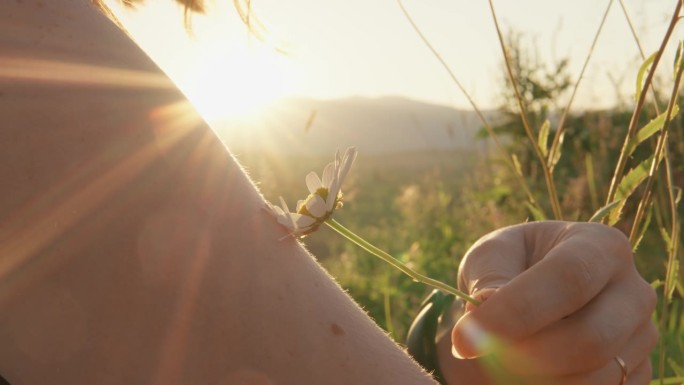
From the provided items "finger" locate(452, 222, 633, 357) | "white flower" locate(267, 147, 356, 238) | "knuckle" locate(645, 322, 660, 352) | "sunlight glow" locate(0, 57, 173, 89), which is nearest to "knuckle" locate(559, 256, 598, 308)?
"finger" locate(452, 222, 633, 357)

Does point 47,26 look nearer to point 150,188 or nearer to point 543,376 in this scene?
point 150,188

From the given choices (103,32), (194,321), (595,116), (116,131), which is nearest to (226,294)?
(194,321)

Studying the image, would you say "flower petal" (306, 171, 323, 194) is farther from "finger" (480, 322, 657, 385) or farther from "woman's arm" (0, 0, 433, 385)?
"finger" (480, 322, 657, 385)

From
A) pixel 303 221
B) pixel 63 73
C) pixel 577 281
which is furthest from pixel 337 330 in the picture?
pixel 63 73

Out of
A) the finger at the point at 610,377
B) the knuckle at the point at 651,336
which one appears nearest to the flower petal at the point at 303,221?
the finger at the point at 610,377

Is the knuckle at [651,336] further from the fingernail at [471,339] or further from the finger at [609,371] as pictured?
the fingernail at [471,339]

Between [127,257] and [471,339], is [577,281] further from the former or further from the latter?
[127,257]
